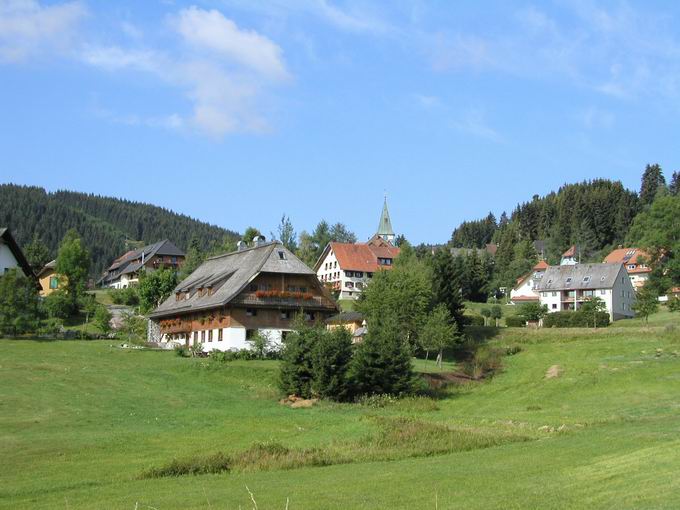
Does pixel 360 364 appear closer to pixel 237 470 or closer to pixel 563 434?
pixel 563 434

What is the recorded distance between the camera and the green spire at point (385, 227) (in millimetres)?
178125

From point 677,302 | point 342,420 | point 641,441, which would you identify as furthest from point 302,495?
point 677,302

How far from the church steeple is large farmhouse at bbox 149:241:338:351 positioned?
10767 cm

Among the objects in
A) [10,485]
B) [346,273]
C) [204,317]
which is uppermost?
[346,273]

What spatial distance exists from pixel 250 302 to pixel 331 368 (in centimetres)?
1733

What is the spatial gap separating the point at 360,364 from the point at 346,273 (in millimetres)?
75182

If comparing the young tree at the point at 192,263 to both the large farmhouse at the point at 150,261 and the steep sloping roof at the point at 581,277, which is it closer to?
the large farmhouse at the point at 150,261

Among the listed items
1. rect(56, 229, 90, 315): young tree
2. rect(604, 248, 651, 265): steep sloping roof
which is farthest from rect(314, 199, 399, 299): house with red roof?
rect(604, 248, 651, 265): steep sloping roof

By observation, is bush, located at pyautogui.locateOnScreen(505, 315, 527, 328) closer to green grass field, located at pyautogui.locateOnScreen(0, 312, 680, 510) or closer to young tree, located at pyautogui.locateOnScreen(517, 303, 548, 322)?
young tree, located at pyautogui.locateOnScreen(517, 303, 548, 322)

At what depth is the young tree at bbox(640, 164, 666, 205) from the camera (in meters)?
191

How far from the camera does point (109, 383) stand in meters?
47.1

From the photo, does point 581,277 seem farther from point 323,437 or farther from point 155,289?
point 323,437

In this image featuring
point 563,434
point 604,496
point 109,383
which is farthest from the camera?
point 109,383

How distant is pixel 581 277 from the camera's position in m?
114
